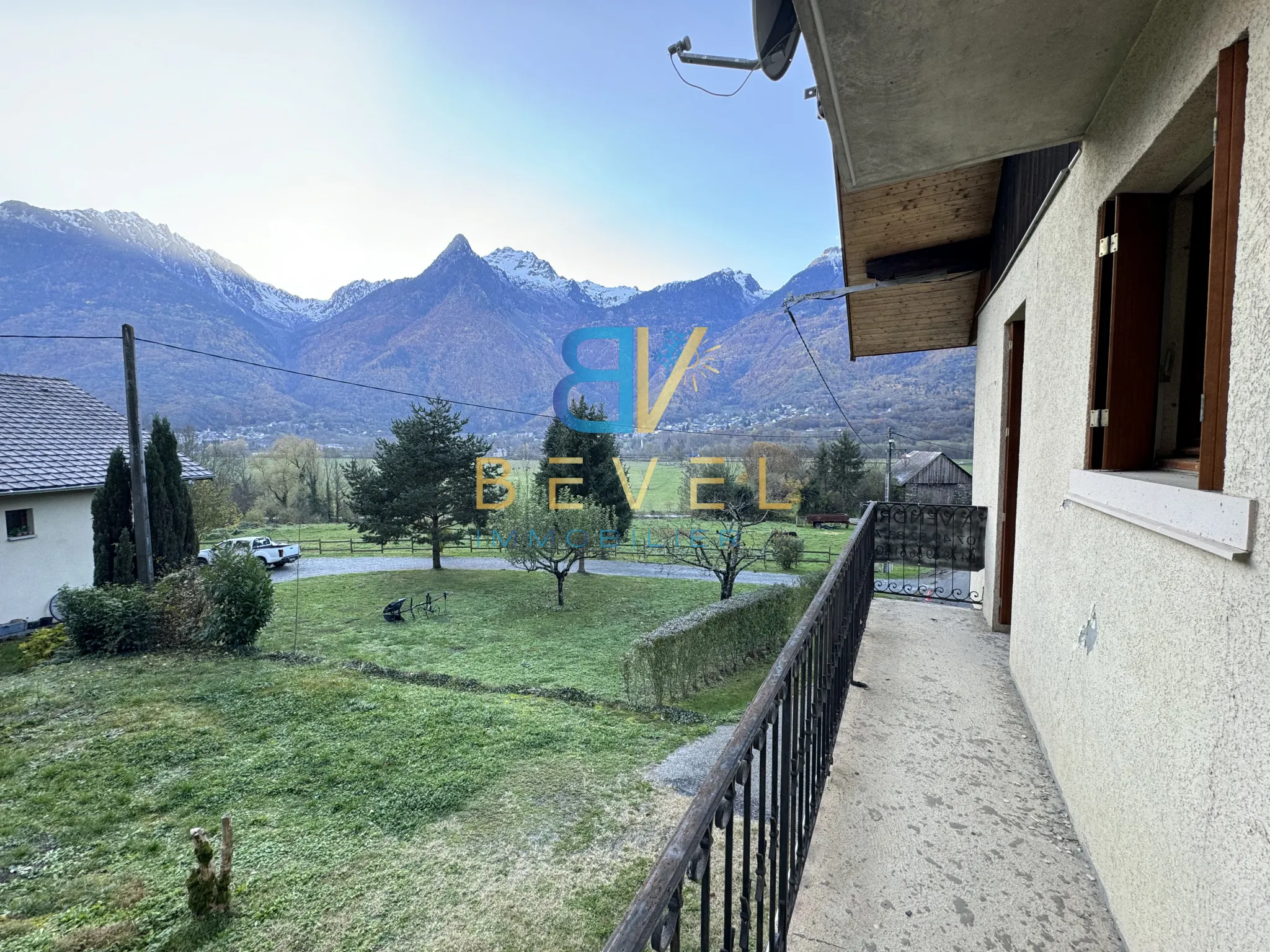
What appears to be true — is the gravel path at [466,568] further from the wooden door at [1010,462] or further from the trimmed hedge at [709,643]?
the wooden door at [1010,462]

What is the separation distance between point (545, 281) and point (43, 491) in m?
102

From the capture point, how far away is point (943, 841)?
199cm

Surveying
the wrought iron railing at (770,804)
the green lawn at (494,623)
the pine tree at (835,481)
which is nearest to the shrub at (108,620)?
the green lawn at (494,623)

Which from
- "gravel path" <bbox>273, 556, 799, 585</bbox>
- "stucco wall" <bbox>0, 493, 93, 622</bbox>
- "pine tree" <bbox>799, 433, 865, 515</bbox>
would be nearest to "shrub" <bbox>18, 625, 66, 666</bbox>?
"stucco wall" <bbox>0, 493, 93, 622</bbox>

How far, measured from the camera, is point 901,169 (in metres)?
2.26

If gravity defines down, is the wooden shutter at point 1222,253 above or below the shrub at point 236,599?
above

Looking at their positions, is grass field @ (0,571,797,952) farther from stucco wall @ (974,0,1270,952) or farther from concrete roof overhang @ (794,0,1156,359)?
concrete roof overhang @ (794,0,1156,359)

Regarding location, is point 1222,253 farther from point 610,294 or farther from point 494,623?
point 610,294

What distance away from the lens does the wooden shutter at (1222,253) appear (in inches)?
43.9

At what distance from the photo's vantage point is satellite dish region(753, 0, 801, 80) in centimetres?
184

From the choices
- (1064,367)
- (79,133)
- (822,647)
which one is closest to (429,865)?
(822,647)

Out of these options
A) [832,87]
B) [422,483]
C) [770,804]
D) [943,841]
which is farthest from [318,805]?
[422,483]

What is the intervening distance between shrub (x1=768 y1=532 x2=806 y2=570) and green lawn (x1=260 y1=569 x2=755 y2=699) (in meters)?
2.56

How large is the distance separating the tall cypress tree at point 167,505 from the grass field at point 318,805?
9.42 feet
